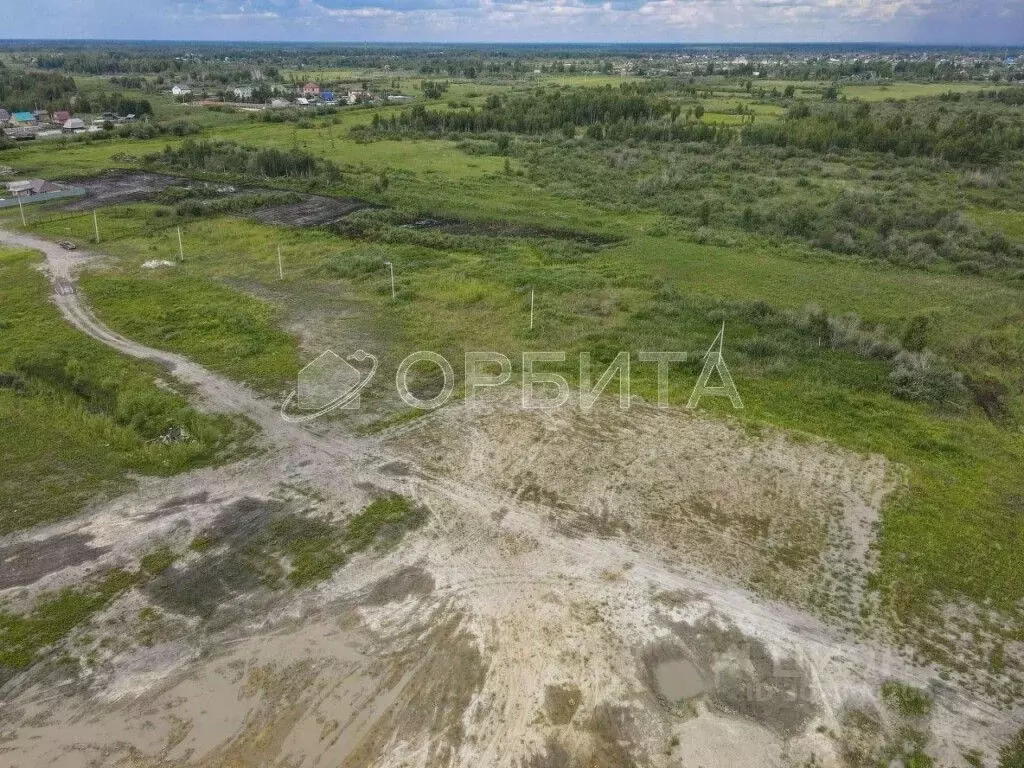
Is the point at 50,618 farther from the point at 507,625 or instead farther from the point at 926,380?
the point at 926,380

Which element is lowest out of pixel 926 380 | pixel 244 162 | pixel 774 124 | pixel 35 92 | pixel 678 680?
pixel 678 680

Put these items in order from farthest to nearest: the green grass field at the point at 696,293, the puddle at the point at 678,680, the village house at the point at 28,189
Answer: the village house at the point at 28,189
the green grass field at the point at 696,293
the puddle at the point at 678,680

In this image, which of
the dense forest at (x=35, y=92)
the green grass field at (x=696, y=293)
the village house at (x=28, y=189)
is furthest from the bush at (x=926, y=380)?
the dense forest at (x=35, y=92)

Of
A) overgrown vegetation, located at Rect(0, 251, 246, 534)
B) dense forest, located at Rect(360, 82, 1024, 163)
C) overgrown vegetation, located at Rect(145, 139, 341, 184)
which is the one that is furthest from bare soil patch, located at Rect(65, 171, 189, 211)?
dense forest, located at Rect(360, 82, 1024, 163)

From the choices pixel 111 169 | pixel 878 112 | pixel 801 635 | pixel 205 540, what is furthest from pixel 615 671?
pixel 878 112

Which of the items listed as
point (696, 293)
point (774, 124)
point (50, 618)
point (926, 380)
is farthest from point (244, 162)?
point (926, 380)

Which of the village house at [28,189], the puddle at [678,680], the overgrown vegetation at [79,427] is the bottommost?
the puddle at [678,680]

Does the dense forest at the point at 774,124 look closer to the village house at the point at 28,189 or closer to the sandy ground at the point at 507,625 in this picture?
the village house at the point at 28,189

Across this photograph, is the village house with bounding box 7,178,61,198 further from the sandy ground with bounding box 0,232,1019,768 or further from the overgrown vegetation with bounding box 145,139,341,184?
the sandy ground with bounding box 0,232,1019,768
